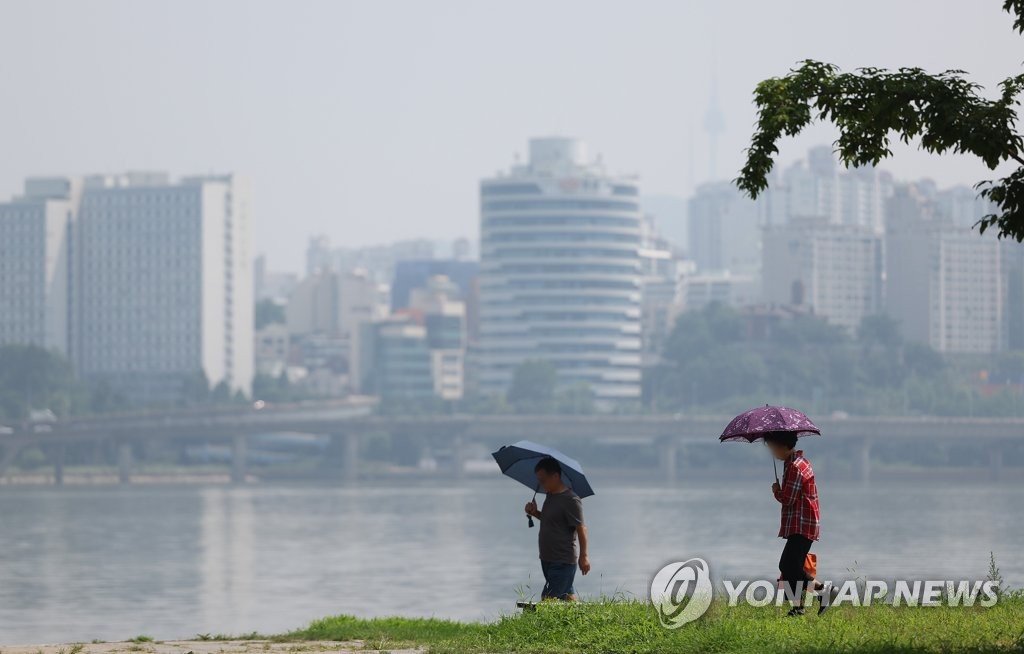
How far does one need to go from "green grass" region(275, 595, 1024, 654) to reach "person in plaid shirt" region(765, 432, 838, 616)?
0.88ft

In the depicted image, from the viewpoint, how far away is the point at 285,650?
20.2m

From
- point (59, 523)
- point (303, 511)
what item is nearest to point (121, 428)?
point (303, 511)

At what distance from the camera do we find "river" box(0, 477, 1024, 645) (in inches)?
1914

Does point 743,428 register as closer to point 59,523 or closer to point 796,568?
point 796,568

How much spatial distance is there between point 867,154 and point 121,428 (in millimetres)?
181240

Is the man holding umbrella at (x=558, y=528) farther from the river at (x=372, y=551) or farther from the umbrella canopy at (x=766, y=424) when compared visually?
the umbrella canopy at (x=766, y=424)

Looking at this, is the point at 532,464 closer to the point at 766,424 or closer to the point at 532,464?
the point at 532,464

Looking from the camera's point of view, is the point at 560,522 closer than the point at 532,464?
Yes

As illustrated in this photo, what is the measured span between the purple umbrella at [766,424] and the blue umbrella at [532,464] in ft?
6.52

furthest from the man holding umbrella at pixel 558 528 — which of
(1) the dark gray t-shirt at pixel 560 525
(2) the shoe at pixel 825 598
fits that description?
(2) the shoe at pixel 825 598

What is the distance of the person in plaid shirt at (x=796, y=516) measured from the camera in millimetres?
19094

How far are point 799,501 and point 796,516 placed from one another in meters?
0.14

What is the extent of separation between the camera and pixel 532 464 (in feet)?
74.0
